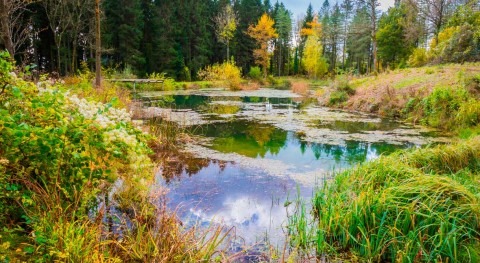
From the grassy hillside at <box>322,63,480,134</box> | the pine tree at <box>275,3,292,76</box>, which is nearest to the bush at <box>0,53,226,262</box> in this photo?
the grassy hillside at <box>322,63,480,134</box>

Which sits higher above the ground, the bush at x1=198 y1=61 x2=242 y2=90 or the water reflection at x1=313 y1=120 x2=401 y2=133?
the bush at x1=198 y1=61 x2=242 y2=90

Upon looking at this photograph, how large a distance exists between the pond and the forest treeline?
8.82 metres

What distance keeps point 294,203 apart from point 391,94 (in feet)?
33.0

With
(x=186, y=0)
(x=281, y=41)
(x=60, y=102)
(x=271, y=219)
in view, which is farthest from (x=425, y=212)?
(x=281, y=41)

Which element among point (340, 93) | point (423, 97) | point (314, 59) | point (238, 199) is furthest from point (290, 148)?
point (314, 59)

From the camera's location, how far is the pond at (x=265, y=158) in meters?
4.05

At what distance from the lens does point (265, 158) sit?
6578mm

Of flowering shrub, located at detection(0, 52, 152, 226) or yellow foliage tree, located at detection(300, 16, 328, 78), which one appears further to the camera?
yellow foliage tree, located at detection(300, 16, 328, 78)

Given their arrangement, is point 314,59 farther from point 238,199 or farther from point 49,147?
point 49,147

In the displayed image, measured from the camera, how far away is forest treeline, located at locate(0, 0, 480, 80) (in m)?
21.7

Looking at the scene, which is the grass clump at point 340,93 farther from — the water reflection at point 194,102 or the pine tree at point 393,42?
the pine tree at point 393,42

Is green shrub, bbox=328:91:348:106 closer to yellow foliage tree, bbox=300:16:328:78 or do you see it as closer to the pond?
the pond

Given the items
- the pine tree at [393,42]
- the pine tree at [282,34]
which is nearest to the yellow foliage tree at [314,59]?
the pine tree at [282,34]

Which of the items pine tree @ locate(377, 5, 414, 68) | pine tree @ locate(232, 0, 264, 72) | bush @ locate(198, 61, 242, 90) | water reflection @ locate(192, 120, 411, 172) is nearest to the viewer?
water reflection @ locate(192, 120, 411, 172)
